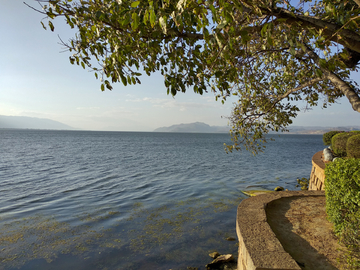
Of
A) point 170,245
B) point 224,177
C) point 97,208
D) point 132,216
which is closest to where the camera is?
point 170,245

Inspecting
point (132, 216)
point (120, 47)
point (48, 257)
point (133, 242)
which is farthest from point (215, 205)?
point (120, 47)

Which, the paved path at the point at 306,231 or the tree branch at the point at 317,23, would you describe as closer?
the paved path at the point at 306,231

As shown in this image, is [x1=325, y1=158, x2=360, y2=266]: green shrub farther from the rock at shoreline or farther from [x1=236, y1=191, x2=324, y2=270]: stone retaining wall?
the rock at shoreline

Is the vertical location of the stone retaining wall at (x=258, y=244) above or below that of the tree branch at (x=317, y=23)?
below

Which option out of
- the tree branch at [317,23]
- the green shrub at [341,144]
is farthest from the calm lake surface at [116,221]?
the tree branch at [317,23]

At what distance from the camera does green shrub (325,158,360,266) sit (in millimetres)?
3625

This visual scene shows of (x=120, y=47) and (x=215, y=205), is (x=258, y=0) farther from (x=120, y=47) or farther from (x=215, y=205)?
(x=215, y=205)

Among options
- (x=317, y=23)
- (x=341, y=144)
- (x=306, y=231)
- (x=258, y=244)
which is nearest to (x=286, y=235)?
(x=306, y=231)

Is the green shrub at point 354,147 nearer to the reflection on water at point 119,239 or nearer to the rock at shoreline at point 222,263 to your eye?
the reflection on water at point 119,239

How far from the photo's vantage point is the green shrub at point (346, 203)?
11.9ft

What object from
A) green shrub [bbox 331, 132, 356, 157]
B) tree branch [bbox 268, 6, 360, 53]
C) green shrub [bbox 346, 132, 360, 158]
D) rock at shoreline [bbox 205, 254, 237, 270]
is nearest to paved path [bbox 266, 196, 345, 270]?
rock at shoreline [bbox 205, 254, 237, 270]

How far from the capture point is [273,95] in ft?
26.3

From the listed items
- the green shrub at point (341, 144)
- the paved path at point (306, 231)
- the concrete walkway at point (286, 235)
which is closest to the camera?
the concrete walkway at point (286, 235)

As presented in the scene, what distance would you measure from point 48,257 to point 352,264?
7.13 meters
